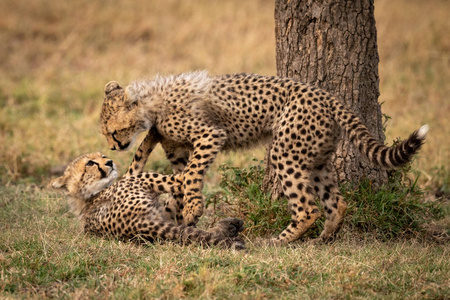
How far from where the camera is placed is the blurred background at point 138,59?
724 centimetres

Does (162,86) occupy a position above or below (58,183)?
above

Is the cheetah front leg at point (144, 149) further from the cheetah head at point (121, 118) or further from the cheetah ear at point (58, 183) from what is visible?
the cheetah ear at point (58, 183)

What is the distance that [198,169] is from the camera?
14.4 ft

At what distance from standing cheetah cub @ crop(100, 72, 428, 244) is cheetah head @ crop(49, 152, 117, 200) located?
→ 8.1 inches

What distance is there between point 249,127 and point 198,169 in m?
0.51

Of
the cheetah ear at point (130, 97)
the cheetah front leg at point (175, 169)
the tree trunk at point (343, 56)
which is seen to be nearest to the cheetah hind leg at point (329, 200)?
the tree trunk at point (343, 56)

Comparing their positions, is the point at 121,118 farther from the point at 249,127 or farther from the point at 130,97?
the point at 249,127

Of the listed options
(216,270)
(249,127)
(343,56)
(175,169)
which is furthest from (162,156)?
(216,270)

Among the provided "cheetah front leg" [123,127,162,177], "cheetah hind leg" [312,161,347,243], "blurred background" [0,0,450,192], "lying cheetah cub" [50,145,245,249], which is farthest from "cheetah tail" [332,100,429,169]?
"blurred background" [0,0,450,192]

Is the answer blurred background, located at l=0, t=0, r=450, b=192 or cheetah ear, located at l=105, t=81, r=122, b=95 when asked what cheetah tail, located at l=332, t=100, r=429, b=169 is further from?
blurred background, located at l=0, t=0, r=450, b=192

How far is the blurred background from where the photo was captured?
7242 mm

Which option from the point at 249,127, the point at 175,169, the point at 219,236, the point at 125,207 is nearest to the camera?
the point at 219,236

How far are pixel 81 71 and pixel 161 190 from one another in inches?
254

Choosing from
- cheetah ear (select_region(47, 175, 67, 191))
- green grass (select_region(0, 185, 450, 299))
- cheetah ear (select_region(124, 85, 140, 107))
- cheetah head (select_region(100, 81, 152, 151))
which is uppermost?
cheetah ear (select_region(124, 85, 140, 107))
